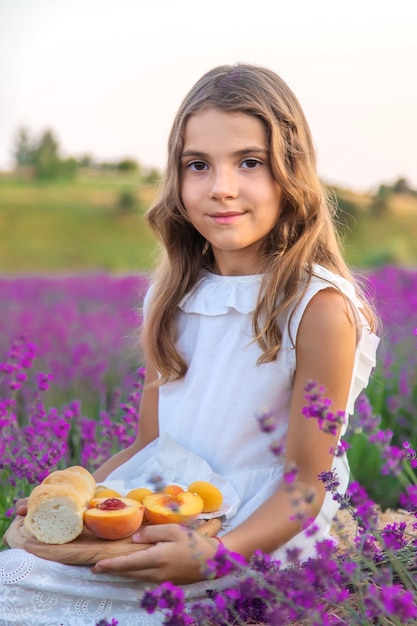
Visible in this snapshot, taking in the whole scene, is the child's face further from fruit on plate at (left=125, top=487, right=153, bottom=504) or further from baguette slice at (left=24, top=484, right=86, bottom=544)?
baguette slice at (left=24, top=484, right=86, bottom=544)

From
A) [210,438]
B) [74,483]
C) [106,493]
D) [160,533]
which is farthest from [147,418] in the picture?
[160,533]

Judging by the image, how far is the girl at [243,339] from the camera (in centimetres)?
198

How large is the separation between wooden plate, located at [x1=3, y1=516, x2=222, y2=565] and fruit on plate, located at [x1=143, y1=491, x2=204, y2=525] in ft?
0.21

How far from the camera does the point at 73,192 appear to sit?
29234 mm

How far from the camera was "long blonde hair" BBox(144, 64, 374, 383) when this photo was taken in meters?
2.24

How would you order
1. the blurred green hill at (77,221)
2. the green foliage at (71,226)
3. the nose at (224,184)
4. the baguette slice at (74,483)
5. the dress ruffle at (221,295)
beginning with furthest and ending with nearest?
the green foliage at (71,226)
the blurred green hill at (77,221)
the dress ruffle at (221,295)
the nose at (224,184)
the baguette slice at (74,483)

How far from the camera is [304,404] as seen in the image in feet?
6.89

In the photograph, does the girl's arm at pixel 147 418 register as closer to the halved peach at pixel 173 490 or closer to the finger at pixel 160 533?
the halved peach at pixel 173 490

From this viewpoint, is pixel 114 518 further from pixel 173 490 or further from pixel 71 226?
pixel 71 226

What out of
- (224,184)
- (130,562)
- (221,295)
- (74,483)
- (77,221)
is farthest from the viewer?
(77,221)

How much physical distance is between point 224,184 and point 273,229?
26 cm

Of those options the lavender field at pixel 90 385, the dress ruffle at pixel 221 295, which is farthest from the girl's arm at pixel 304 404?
the dress ruffle at pixel 221 295

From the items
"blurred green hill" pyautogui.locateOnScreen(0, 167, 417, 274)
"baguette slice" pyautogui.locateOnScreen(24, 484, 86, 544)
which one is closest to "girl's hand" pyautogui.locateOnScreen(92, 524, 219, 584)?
"baguette slice" pyautogui.locateOnScreen(24, 484, 86, 544)

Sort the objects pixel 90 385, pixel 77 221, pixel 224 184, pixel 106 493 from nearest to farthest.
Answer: pixel 106 493 → pixel 224 184 → pixel 90 385 → pixel 77 221
